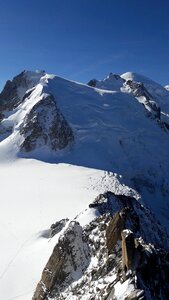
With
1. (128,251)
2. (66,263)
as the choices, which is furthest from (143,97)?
(128,251)

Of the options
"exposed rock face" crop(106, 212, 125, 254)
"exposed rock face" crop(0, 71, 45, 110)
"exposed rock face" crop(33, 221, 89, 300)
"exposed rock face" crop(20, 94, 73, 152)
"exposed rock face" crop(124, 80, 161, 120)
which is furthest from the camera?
"exposed rock face" crop(0, 71, 45, 110)

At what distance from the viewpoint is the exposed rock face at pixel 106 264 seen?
1627cm

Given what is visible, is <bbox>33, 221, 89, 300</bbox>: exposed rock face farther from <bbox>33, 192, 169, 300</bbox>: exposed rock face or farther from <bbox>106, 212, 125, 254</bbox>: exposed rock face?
<bbox>106, 212, 125, 254</bbox>: exposed rock face

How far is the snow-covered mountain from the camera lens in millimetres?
20361

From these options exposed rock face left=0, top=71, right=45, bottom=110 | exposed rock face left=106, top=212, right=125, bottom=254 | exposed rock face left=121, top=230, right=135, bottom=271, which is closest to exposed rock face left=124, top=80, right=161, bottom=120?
exposed rock face left=0, top=71, right=45, bottom=110

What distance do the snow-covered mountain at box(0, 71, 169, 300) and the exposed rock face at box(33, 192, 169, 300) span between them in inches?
2.1

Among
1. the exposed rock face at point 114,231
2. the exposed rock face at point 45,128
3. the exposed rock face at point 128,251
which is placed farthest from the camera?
the exposed rock face at point 45,128

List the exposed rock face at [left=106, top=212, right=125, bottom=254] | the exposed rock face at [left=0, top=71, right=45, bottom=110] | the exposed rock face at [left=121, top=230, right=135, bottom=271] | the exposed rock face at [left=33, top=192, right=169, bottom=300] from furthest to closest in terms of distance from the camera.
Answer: the exposed rock face at [left=0, top=71, right=45, bottom=110] → the exposed rock face at [left=106, top=212, right=125, bottom=254] → the exposed rock face at [left=121, top=230, right=135, bottom=271] → the exposed rock face at [left=33, top=192, right=169, bottom=300]

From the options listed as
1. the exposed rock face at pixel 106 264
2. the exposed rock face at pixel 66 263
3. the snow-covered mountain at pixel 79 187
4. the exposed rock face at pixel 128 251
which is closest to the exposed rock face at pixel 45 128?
the snow-covered mountain at pixel 79 187

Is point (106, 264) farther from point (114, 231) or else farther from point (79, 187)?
point (79, 187)

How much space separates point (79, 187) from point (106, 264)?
1522 inches

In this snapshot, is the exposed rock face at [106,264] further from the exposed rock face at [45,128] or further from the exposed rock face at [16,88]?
the exposed rock face at [16,88]

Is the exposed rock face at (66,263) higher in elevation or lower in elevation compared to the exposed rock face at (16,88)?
lower

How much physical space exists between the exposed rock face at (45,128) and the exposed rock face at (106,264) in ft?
169
